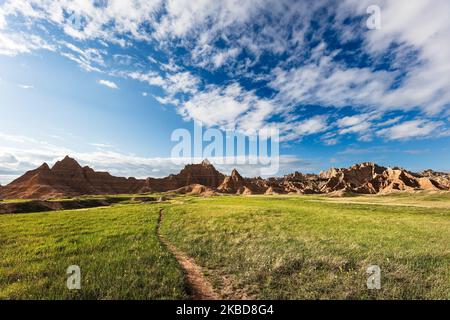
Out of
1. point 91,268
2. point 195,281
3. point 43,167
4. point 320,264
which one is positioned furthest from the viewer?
point 43,167

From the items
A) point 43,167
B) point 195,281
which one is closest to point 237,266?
point 195,281

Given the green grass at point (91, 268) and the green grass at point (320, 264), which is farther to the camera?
the green grass at point (320, 264)

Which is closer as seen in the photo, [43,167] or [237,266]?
[237,266]

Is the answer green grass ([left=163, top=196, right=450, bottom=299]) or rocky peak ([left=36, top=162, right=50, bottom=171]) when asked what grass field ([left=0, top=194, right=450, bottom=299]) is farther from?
rocky peak ([left=36, top=162, right=50, bottom=171])

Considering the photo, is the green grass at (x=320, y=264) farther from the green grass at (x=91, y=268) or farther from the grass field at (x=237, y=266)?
the green grass at (x=91, y=268)

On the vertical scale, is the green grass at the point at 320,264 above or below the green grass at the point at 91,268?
below

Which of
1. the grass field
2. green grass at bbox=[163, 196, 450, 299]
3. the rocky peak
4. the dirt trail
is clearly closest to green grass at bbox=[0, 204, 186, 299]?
the grass field

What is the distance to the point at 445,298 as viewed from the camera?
382 inches

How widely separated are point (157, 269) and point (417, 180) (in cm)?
22033

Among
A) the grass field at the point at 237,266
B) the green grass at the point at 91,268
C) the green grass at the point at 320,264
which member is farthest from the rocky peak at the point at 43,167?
the green grass at the point at 320,264

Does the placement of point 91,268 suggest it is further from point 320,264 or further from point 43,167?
point 43,167

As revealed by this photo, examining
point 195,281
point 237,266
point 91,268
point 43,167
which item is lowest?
point 195,281

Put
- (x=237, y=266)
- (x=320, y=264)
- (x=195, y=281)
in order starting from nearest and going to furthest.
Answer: (x=195, y=281) < (x=237, y=266) < (x=320, y=264)
